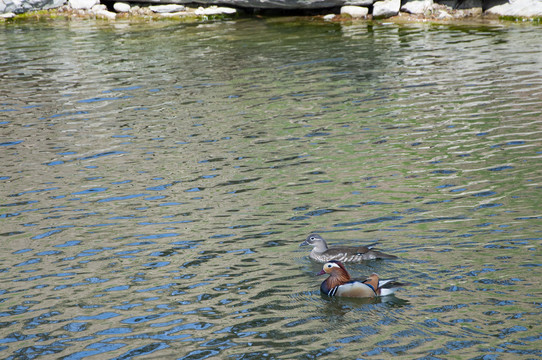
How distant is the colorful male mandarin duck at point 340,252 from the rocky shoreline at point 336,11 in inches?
923

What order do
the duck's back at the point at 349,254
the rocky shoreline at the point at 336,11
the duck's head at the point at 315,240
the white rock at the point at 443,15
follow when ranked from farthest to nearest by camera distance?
the white rock at the point at 443,15 → the rocky shoreline at the point at 336,11 → the duck's head at the point at 315,240 → the duck's back at the point at 349,254

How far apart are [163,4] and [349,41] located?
1360cm

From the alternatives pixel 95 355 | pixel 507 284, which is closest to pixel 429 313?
pixel 507 284

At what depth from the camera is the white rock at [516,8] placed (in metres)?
29.0

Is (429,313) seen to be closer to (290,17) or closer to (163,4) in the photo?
(290,17)

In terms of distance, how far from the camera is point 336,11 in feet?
109

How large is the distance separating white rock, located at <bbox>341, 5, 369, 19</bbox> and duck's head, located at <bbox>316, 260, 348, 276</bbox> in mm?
25637

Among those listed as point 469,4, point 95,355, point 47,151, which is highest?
point 469,4

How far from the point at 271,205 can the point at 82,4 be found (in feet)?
98.1

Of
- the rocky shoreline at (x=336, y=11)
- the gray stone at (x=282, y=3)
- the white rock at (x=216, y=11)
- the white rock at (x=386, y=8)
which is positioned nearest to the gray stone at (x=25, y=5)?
the rocky shoreline at (x=336, y=11)

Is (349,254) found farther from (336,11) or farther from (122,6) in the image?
(122,6)

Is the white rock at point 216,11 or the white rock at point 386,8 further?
the white rock at point 216,11

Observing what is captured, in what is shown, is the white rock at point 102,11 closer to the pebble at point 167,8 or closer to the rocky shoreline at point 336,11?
the rocky shoreline at point 336,11

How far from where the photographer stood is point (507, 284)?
798 centimetres
